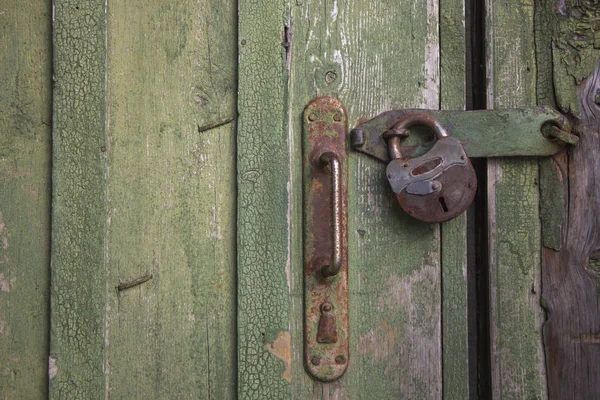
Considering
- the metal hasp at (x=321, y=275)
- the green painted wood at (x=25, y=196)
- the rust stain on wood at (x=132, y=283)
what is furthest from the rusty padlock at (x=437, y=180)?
the green painted wood at (x=25, y=196)

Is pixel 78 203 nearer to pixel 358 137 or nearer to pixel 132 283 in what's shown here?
pixel 132 283

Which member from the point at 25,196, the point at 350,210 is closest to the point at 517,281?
the point at 350,210

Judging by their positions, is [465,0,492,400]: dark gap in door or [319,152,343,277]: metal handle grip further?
[465,0,492,400]: dark gap in door

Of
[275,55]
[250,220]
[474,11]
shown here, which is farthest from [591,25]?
[250,220]

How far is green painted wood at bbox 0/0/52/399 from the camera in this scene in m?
0.93

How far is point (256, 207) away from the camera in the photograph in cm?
94

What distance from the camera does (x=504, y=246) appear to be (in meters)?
0.96

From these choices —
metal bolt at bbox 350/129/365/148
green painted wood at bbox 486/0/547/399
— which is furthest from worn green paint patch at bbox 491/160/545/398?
metal bolt at bbox 350/129/365/148

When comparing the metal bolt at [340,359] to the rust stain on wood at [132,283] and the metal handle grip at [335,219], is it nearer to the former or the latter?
the metal handle grip at [335,219]

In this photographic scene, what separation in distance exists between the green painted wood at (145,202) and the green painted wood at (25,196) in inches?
1.7

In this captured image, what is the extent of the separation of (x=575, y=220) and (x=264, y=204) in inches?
21.2

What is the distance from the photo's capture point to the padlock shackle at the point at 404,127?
0.92 meters

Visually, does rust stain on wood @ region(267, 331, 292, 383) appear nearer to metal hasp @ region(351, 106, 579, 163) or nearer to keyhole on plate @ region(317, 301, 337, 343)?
keyhole on plate @ region(317, 301, 337, 343)

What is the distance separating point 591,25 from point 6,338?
3.76 ft
